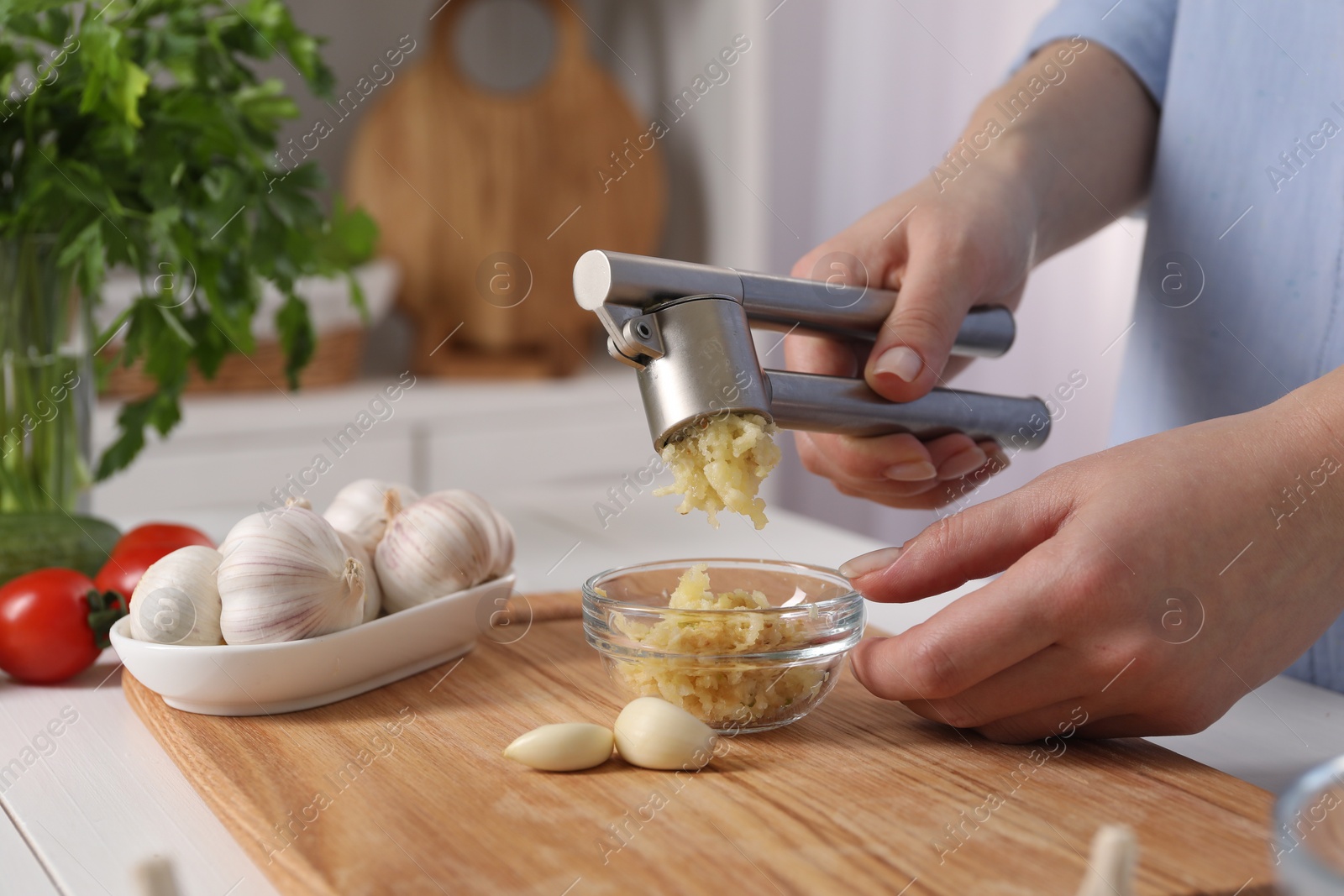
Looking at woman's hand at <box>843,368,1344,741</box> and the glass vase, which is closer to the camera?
woman's hand at <box>843,368,1344,741</box>

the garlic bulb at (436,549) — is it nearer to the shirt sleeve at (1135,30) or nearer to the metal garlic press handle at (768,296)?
the metal garlic press handle at (768,296)

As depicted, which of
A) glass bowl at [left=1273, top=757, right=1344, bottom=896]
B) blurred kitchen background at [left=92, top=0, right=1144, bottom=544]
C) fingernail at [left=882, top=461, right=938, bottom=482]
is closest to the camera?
glass bowl at [left=1273, top=757, right=1344, bottom=896]

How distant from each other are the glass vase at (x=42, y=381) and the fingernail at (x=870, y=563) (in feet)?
2.62

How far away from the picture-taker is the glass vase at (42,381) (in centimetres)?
114

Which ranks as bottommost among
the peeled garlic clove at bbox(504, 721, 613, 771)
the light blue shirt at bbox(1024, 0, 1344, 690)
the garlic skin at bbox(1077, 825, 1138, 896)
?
the peeled garlic clove at bbox(504, 721, 613, 771)

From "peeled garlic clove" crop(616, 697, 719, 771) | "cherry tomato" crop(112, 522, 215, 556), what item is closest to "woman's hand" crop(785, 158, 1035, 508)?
"peeled garlic clove" crop(616, 697, 719, 771)

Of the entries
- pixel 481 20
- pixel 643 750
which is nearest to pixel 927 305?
pixel 643 750

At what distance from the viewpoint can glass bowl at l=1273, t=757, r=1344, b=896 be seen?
343mm

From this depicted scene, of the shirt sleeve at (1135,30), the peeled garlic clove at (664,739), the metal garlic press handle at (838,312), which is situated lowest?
the peeled garlic clove at (664,739)

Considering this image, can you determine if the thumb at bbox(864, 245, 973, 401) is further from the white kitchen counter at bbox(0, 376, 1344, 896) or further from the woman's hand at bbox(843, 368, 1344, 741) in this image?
the white kitchen counter at bbox(0, 376, 1344, 896)

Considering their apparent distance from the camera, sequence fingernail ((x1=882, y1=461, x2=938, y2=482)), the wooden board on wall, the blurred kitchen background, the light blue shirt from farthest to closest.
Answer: the wooden board on wall → the blurred kitchen background → the light blue shirt → fingernail ((x1=882, y1=461, x2=938, y2=482))

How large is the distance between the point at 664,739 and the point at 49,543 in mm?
622

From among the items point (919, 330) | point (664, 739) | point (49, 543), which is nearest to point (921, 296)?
point (919, 330)

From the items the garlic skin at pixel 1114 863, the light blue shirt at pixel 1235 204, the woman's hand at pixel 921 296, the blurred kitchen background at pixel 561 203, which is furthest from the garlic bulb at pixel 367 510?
the blurred kitchen background at pixel 561 203
